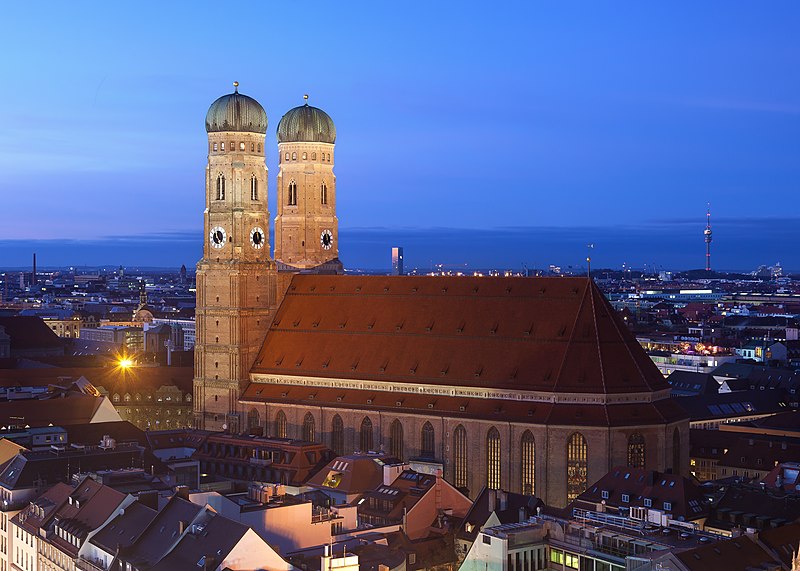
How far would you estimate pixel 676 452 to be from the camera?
96250mm

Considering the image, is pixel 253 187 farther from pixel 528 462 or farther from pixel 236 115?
pixel 528 462

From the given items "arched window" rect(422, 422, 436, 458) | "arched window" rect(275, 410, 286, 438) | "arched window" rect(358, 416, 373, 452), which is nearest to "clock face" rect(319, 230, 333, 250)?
"arched window" rect(275, 410, 286, 438)

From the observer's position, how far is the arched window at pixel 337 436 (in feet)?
346

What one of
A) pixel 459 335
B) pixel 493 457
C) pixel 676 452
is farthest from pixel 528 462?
pixel 459 335

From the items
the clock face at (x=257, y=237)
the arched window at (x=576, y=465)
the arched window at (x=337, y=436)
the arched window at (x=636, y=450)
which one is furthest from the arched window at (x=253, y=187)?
the arched window at (x=636, y=450)

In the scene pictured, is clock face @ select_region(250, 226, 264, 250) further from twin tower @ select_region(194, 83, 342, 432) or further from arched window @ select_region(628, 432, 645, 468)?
arched window @ select_region(628, 432, 645, 468)

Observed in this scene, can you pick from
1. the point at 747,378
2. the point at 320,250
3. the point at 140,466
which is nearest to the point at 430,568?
the point at 140,466

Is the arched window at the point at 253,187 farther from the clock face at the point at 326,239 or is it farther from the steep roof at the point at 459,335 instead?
the clock face at the point at 326,239

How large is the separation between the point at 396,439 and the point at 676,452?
71.5 ft

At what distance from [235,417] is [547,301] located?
30470mm

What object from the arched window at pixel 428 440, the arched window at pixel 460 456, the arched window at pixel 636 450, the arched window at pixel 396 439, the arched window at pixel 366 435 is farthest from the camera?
the arched window at pixel 366 435

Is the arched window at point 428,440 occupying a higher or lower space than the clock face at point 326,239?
lower

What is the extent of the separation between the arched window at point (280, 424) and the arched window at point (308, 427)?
253 centimetres

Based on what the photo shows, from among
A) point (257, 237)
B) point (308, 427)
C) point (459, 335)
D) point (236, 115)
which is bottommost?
point (308, 427)
